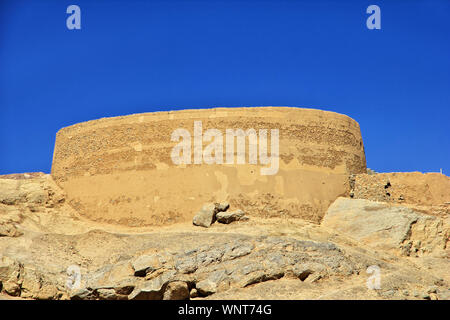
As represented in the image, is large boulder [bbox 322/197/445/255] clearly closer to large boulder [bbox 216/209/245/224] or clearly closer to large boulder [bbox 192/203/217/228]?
large boulder [bbox 216/209/245/224]

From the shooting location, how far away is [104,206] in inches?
877

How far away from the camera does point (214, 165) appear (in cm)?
2134

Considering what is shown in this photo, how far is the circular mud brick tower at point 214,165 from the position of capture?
21.2 m

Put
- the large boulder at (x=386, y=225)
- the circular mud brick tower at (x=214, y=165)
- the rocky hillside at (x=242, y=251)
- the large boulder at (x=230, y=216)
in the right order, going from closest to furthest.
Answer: the rocky hillside at (x=242, y=251) < the large boulder at (x=386, y=225) < the large boulder at (x=230, y=216) < the circular mud brick tower at (x=214, y=165)

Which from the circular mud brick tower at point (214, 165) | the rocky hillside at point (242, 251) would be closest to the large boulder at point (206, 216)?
the rocky hillside at point (242, 251)

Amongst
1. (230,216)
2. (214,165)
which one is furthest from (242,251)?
(214,165)

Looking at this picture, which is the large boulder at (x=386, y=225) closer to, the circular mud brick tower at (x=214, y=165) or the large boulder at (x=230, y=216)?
the circular mud brick tower at (x=214, y=165)

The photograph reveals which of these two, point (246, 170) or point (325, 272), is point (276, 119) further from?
point (325, 272)

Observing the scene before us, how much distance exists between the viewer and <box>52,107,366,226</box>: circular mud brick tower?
21.2 meters

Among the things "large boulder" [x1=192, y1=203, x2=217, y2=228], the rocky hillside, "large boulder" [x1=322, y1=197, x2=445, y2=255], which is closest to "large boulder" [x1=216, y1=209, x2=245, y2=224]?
the rocky hillside

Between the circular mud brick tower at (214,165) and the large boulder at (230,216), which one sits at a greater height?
the circular mud brick tower at (214,165)

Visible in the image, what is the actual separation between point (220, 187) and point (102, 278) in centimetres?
546
